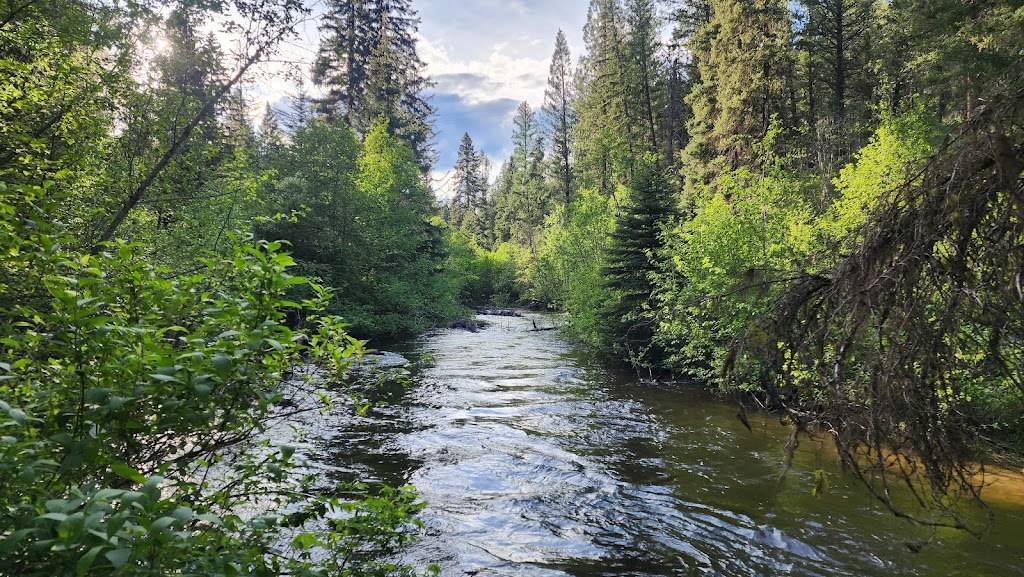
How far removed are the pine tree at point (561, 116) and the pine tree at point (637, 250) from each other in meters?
28.7

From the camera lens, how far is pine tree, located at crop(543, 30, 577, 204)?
46375 mm

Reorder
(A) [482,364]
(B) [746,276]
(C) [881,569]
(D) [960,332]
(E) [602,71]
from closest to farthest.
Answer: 1. (D) [960,332]
2. (B) [746,276]
3. (C) [881,569]
4. (A) [482,364]
5. (E) [602,71]

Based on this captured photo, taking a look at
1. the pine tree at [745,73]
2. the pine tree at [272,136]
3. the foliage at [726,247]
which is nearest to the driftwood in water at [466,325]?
the pine tree at [272,136]

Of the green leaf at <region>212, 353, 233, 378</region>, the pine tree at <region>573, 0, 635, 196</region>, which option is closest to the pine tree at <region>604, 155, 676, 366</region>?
the green leaf at <region>212, 353, 233, 378</region>

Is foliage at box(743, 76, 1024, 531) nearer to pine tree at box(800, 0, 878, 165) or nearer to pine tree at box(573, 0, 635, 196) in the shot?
pine tree at box(800, 0, 878, 165)

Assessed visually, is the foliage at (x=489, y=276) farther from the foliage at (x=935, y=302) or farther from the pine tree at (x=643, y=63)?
the foliage at (x=935, y=302)

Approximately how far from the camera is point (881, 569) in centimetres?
552

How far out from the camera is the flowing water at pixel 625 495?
5.70 metres

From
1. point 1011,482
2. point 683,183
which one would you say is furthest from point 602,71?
point 1011,482

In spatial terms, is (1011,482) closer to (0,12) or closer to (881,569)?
(881,569)

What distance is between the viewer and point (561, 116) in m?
47.8

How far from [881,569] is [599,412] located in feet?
22.0

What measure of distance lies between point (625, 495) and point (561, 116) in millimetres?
44981

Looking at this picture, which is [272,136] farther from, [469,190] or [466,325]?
[469,190]
